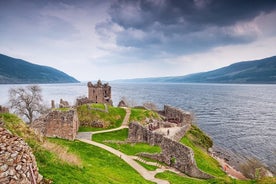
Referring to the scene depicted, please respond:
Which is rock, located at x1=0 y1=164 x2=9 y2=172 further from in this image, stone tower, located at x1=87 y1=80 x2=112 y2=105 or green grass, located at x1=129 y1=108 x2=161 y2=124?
stone tower, located at x1=87 y1=80 x2=112 y2=105

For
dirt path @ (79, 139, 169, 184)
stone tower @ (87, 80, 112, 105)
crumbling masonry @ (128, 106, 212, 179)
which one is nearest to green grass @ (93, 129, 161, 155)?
crumbling masonry @ (128, 106, 212, 179)

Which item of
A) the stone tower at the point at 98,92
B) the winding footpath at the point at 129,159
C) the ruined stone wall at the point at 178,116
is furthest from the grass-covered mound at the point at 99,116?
the stone tower at the point at 98,92

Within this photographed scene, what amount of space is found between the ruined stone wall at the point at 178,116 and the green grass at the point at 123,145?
2313 cm

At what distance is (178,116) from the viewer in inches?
2717

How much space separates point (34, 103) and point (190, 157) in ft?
164

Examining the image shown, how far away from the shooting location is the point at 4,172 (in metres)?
10.5

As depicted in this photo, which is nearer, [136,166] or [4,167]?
[4,167]

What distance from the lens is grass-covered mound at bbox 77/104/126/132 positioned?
167 feet

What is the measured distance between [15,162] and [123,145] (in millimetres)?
Result: 31496

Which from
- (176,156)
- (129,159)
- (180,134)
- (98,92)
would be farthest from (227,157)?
(98,92)

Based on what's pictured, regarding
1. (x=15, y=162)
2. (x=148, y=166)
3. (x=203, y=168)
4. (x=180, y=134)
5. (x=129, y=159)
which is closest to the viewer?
(x=15, y=162)

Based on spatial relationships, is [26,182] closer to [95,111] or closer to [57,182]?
[57,182]

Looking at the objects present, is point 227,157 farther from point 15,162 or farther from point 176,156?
point 15,162

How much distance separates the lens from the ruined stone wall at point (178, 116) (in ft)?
213
